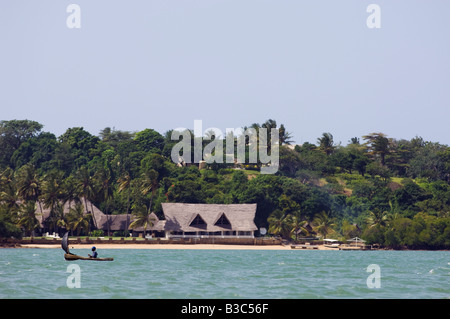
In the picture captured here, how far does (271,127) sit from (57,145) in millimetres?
39186

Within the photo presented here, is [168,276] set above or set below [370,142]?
below

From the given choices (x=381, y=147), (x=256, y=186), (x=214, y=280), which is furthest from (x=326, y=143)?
(x=214, y=280)

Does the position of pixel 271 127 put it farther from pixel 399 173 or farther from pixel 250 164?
pixel 399 173

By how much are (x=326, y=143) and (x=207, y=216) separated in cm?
5104

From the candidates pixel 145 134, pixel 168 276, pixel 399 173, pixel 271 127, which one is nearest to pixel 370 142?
pixel 399 173

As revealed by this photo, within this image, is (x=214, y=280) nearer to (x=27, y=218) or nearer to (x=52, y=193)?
(x=27, y=218)

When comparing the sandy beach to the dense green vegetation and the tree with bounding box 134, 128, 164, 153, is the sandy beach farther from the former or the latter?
the tree with bounding box 134, 128, 164, 153

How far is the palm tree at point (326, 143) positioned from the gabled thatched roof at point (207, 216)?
47682mm

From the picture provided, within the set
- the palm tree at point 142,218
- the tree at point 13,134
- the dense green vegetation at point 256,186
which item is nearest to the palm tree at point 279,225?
the dense green vegetation at point 256,186

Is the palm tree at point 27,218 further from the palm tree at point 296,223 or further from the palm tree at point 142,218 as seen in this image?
the palm tree at point 296,223

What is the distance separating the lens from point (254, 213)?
311 feet
